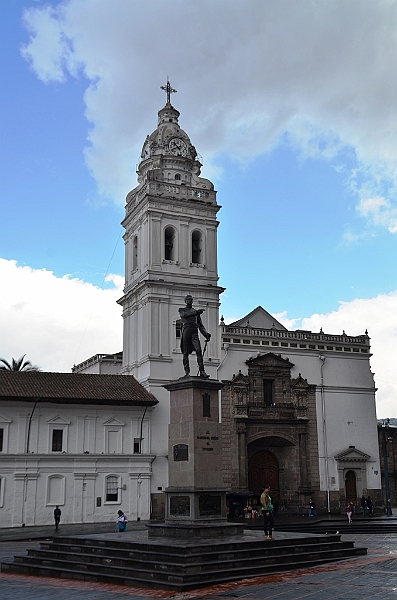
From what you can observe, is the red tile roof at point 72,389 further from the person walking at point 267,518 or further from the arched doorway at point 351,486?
the person walking at point 267,518

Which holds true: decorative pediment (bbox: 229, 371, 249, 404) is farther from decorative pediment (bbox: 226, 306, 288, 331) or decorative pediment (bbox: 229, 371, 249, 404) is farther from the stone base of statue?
the stone base of statue

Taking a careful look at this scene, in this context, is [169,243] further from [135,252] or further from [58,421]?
[58,421]

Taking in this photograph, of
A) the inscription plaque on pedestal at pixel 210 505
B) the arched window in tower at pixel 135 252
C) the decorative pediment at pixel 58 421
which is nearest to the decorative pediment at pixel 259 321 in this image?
the arched window in tower at pixel 135 252

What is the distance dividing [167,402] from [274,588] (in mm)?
28031

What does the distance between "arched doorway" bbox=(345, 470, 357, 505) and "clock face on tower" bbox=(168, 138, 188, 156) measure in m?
24.7

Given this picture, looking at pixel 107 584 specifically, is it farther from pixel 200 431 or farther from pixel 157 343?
pixel 157 343

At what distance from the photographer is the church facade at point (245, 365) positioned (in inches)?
1738

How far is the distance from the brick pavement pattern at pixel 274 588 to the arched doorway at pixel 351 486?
29.6m

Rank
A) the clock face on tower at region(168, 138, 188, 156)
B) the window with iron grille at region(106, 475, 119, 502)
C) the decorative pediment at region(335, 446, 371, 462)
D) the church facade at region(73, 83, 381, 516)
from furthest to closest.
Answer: the clock face on tower at region(168, 138, 188, 156) < the decorative pediment at region(335, 446, 371, 462) < the church facade at region(73, 83, 381, 516) < the window with iron grille at region(106, 475, 119, 502)

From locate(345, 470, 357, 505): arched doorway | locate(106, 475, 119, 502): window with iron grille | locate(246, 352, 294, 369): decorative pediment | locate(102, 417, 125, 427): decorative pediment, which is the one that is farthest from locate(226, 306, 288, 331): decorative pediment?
locate(106, 475, 119, 502): window with iron grille

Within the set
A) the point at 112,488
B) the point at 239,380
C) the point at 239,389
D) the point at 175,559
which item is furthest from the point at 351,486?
the point at 175,559

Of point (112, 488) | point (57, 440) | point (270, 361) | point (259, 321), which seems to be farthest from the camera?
point (259, 321)

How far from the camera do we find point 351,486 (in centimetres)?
4697

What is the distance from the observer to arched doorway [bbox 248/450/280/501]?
1773 inches
